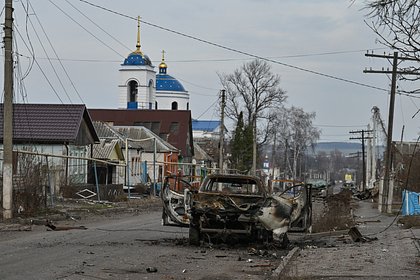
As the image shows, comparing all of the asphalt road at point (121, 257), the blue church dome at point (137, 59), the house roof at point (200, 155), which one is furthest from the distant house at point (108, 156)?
the house roof at point (200, 155)

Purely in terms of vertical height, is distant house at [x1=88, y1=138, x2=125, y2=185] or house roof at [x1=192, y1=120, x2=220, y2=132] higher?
house roof at [x1=192, y1=120, x2=220, y2=132]

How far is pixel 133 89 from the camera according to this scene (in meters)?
82.4

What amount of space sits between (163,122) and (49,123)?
31.4m

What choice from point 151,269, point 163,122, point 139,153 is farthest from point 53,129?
point 163,122

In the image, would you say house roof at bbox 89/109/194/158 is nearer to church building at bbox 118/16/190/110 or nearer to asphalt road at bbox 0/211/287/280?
church building at bbox 118/16/190/110

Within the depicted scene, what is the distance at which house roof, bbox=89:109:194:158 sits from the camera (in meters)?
72.1

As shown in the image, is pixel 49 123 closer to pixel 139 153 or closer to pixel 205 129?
pixel 139 153

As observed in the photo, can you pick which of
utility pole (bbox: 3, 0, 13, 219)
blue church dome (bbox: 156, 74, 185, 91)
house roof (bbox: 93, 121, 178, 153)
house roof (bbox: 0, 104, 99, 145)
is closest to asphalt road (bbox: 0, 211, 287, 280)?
utility pole (bbox: 3, 0, 13, 219)

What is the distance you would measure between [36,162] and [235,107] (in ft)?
202

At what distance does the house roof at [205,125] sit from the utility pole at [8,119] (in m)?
98.6

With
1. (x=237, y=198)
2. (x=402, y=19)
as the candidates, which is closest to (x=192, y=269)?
(x=237, y=198)

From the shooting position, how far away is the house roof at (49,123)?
40469 mm

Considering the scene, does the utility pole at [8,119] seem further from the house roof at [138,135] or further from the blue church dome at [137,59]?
the blue church dome at [137,59]

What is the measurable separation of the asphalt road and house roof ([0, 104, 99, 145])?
22.5 m
